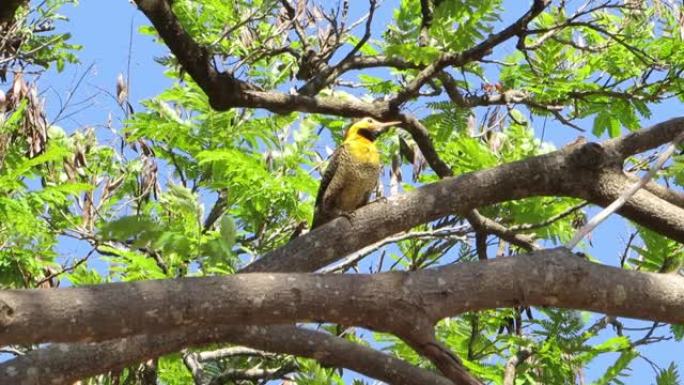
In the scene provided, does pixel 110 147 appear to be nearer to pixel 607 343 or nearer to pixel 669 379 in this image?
pixel 607 343

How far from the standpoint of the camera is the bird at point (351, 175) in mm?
6547

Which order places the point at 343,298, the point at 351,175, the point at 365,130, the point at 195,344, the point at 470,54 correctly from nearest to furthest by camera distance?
the point at 343,298, the point at 195,344, the point at 470,54, the point at 351,175, the point at 365,130

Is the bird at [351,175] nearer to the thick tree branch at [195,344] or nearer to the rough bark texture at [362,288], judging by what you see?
the rough bark texture at [362,288]

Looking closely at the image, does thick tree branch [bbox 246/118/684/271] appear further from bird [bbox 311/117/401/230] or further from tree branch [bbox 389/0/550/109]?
bird [bbox 311/117/401/230]

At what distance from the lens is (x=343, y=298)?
9.71ft

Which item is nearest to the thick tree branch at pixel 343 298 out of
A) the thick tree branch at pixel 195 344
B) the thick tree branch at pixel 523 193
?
the thick tree branch at pixel 195 344

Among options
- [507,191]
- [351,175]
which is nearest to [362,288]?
[507,191]

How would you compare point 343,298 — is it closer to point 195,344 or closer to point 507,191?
point 195,344

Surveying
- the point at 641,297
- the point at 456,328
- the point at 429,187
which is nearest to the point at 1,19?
the point at 429,187

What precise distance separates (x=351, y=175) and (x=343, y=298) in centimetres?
366

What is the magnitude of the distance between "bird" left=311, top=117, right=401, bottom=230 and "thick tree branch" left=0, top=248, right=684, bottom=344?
3.04 metres

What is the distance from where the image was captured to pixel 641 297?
3516 mm

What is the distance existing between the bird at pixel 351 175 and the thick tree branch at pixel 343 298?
9.98ft

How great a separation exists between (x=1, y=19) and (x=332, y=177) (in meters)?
2.77
